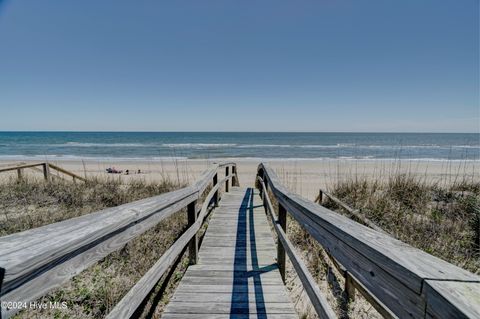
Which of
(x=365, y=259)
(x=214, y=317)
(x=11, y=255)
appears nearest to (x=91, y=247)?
(x=11, y=255)

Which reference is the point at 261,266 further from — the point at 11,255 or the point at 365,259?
the point at 11,255

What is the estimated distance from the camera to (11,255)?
733 millimetres

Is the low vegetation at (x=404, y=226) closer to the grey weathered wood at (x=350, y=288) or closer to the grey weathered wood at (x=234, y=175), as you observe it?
the grey weathered wood at (x=350, y=288)

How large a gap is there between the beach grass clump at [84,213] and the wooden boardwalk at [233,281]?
0.34m

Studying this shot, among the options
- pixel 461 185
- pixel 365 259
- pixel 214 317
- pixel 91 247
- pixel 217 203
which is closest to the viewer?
pixel 365 259

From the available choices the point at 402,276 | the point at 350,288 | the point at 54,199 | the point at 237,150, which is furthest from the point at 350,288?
the point at 237,150

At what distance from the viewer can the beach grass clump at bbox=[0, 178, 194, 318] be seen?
255 cm

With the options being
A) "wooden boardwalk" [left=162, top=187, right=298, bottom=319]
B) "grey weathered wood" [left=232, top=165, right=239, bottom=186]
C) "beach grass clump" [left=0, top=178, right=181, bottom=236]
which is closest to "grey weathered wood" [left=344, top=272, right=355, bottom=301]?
"wooden boardwalk" [left=162, top=187, right=298, bottom=319]

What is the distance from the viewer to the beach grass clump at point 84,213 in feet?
8.36

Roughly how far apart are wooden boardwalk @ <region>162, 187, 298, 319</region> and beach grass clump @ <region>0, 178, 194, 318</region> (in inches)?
13.5

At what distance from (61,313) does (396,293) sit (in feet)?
9.81

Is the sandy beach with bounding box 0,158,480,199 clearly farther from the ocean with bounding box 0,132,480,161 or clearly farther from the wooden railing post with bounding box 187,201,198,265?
the wooden railing post with bounding box 187,201,198,265

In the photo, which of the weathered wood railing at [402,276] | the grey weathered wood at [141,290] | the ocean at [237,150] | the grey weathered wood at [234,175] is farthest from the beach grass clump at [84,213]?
the ocean at [237,150]

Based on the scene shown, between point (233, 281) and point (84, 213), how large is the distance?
368 cm
